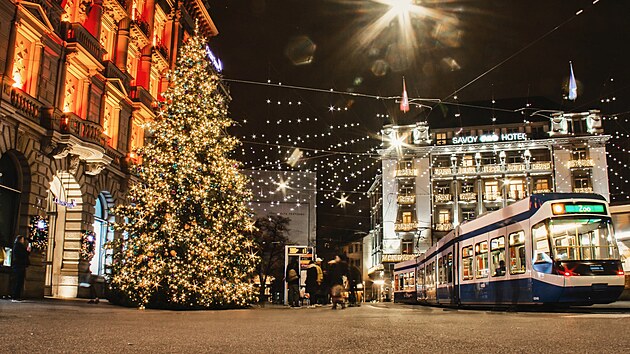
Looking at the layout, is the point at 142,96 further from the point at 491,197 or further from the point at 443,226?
the point at 491,197

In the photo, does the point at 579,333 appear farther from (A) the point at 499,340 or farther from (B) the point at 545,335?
(A) the point at 499,340

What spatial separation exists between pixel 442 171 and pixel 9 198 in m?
46.8

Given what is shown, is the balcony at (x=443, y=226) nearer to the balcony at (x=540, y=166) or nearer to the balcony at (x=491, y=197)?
the balcony at (x=491, y=197)

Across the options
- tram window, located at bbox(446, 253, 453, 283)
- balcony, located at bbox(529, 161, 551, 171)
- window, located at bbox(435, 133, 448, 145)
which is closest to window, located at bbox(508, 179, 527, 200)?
balcony, located at bbox(529, 161, 551, 171)

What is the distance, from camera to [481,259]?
60.7ft

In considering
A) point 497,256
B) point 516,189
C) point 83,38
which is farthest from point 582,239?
point 516,189

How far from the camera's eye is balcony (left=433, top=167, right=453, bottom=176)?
60234mm

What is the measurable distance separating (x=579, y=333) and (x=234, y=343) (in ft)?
14.0

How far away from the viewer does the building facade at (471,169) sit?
5734 cm

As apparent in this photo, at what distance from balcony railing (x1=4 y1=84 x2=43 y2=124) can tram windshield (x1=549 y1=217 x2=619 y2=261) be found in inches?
650

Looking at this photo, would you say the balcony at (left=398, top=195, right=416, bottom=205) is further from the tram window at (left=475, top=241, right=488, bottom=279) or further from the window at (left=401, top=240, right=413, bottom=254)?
the tram window at (left=475, top=241, right=488, bottom=279)

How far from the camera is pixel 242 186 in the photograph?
18.5 meters

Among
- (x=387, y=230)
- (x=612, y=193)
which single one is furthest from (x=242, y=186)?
(x=612, y=193)

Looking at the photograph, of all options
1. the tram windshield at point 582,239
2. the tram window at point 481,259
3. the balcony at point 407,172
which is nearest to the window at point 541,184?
the balcony at point 407,172
